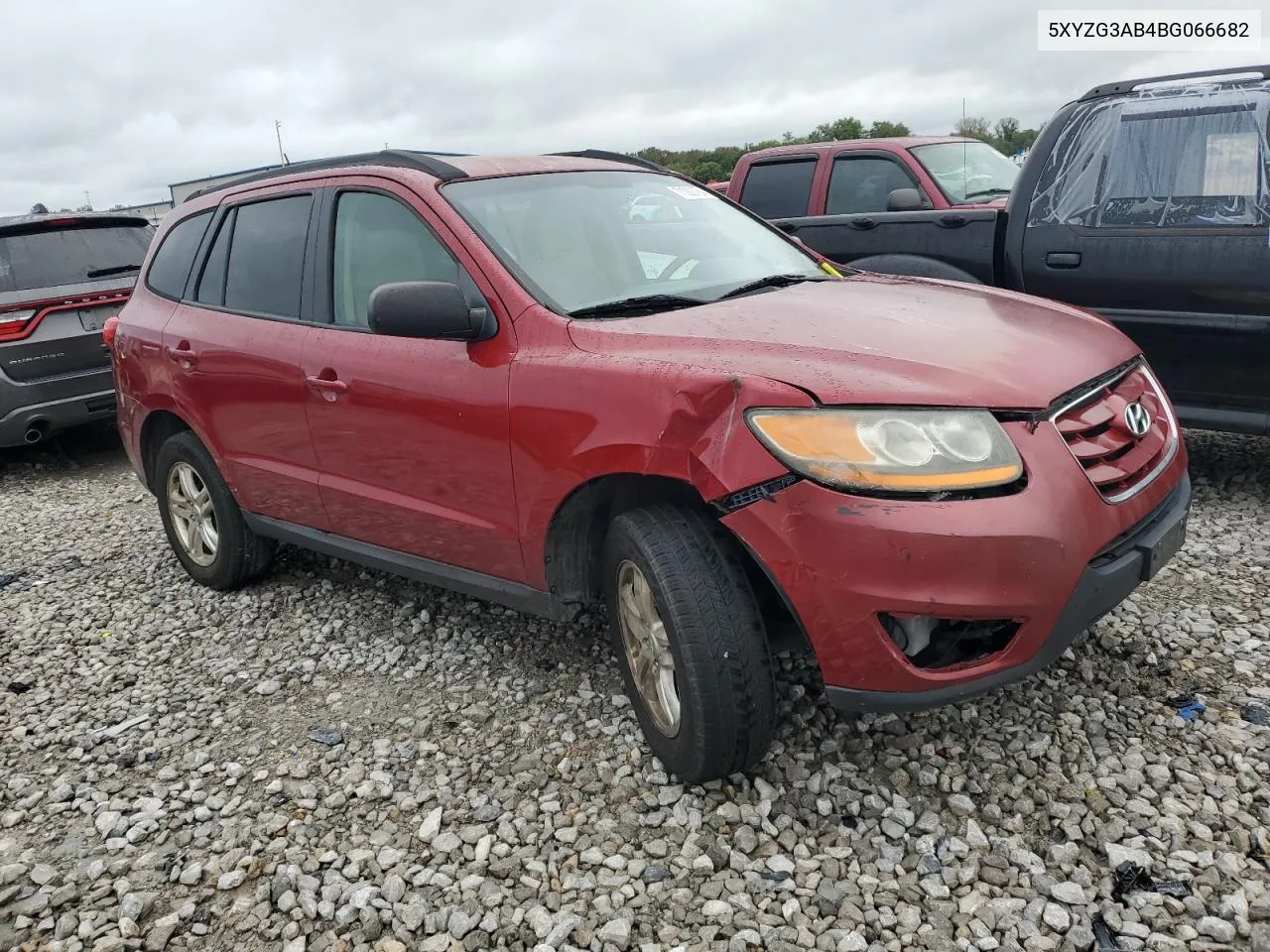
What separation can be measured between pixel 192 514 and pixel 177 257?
3.89 ft

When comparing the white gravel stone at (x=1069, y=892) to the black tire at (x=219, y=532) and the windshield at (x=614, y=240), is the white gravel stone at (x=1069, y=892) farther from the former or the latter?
the black tire at (x=219, y=532)

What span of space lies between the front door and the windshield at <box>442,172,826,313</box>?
190 mm

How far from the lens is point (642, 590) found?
2.74m

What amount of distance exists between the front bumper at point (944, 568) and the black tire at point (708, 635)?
17 centimetres

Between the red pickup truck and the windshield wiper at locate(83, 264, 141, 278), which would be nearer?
the windshield wiper at locate(83, 264, 141, 278)

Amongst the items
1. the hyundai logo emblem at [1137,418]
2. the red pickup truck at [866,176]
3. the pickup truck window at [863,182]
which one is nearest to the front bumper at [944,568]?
the hyundai logo emblem at [1137,418]

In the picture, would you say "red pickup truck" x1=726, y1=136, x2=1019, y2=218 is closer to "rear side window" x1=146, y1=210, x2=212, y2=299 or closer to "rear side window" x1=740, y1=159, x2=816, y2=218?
"rear side window" x1=740, y1=159, x2=816, y2=218


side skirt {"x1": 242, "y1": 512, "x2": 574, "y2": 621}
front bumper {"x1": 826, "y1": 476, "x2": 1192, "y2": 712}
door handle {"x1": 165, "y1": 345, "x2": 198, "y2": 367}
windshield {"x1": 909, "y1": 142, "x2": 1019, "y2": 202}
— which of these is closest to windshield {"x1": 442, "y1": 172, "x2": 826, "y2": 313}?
side skirt {"x1": 242, "y1": 512, "x2": 574, "y2": 621}

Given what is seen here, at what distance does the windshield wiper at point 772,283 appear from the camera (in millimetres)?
3189

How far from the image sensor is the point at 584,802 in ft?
9.16

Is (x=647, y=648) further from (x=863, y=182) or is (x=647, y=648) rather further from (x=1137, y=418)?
(x=863, y=182)

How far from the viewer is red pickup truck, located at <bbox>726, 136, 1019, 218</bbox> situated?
7426mm

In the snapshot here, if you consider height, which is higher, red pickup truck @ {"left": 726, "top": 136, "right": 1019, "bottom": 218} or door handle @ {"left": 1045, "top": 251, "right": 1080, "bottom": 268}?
red pickup truck @ {"left": 726, "top": 136, "right": 1019, "bottom": 218}

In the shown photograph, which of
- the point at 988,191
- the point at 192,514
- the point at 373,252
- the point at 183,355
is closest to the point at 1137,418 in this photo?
the point at 373,252
